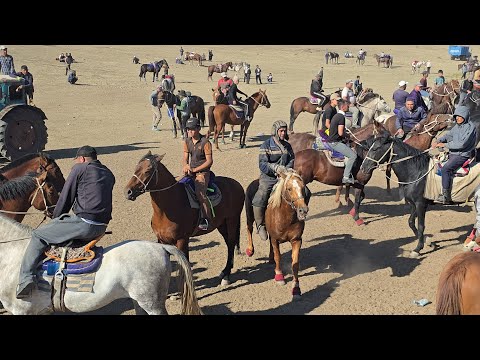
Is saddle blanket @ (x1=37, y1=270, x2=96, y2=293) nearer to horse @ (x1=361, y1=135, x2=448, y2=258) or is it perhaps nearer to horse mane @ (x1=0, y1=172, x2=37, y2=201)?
horse mane @ (x1=0, y1=172, x2=37, y2=201)

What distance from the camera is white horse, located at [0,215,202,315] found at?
6.17 meters

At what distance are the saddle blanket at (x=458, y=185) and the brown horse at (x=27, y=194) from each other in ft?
23.6

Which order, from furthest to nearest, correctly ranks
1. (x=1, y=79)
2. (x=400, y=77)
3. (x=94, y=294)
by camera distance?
(x=400, y=77)
(x=1, y=79)
(x=94, y=294)

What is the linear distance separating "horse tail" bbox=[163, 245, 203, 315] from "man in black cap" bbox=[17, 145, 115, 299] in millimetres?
956

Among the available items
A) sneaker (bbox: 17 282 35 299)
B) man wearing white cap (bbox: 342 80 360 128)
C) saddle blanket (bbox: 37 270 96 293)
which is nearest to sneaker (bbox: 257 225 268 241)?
saddle blanket (bbox: 37 270 96 293)

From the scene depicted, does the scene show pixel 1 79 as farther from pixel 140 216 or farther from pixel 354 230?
pixel 354 230

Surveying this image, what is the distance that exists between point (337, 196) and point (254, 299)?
18.7ft

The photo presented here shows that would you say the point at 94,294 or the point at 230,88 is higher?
the point at 230,88

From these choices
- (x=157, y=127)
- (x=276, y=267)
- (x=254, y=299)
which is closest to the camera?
(x=254, y=299)

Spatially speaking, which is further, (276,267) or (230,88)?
(230,88)

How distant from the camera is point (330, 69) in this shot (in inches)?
2122

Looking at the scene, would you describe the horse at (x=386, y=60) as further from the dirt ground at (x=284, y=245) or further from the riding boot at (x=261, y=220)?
the riding boot at (x=261, y=220)

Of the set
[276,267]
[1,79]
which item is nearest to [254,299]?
[276,267]

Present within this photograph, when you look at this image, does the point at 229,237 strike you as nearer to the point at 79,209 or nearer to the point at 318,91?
the point at 79,209
